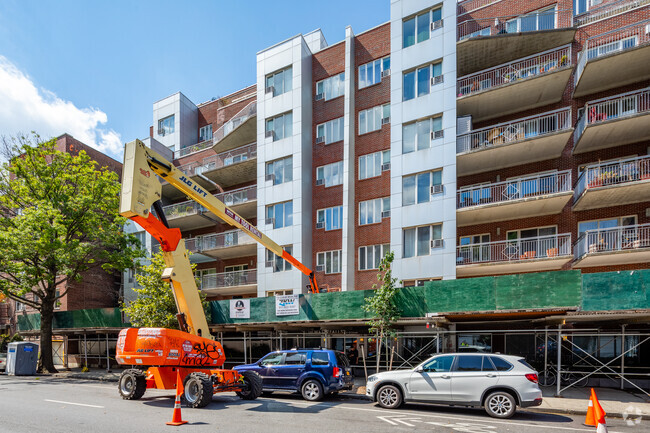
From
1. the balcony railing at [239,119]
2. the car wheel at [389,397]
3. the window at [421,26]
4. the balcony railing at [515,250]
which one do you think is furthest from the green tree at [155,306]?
the window at [421,26]

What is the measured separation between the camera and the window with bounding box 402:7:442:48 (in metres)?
21.2

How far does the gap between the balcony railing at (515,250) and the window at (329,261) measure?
645 cm

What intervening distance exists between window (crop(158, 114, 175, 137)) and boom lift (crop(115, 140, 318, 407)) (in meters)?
22.1

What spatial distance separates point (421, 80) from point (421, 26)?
2896mm

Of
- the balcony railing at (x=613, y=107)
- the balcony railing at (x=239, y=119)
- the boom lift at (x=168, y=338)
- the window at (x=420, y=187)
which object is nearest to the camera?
the boom lift at (x=168, y=338)

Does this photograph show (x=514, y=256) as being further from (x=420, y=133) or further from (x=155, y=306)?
(x=155, y=306)

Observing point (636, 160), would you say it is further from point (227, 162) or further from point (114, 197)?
point (114, 197)

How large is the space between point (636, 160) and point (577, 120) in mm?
3235

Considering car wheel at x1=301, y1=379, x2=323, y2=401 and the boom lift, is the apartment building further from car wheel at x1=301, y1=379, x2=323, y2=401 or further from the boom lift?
the boom lift

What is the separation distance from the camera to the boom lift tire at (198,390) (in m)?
11.6

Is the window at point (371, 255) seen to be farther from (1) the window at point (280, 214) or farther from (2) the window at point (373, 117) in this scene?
(2) the window at point (373, 117)

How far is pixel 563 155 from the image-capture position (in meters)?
19.1

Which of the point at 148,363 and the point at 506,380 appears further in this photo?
the point at 148,363

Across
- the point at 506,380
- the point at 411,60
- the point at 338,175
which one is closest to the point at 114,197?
the point at 338,175
